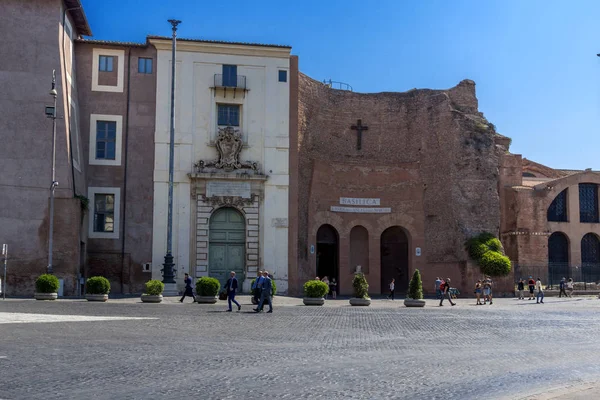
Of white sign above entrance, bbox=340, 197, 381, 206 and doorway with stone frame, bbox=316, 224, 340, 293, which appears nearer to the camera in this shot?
white sign above entrance, bbox=340, 197, 381, 206

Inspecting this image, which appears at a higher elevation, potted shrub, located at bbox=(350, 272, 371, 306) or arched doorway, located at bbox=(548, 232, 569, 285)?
arched doorway, located at bbox=(548, 232, 569, 285)

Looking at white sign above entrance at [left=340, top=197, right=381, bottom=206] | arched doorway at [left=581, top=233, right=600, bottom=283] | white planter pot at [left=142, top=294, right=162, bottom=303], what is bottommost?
white planter pot at [left=142, top=294, right=162, bottom=303]

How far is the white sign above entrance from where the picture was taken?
145 feet

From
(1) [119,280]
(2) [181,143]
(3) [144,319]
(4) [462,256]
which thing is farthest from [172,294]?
(4) [462,256]

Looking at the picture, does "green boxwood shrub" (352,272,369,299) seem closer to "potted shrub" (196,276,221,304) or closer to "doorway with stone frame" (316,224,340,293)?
Result: "potted shrub" (196,276,221,304)

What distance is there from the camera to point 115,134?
39719mm

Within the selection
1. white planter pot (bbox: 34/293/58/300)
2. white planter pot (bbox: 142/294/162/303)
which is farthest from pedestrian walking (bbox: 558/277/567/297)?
white planter pot (bbox: 34/293/58/300)

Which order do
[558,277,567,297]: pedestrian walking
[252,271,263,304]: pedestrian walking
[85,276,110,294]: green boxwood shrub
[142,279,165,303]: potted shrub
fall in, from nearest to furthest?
[252,271,263,304]: pedestrian walking
[85,276,110,294]: green boxwood shrub
[142,279,165,303]: potted shrub
[558,277,567,297]: pedestrian walking

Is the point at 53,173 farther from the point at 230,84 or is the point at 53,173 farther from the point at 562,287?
the point at 562,287

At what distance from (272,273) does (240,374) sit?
28.9m

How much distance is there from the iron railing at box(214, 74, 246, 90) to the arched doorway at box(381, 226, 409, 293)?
13.3 metres

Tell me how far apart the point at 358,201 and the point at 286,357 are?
3111 centimetres

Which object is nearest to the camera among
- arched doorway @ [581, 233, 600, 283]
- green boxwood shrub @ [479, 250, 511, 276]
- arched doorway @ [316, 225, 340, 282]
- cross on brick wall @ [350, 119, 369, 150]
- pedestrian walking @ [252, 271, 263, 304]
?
pedestrian walking @ [252, 271, 263, 304]

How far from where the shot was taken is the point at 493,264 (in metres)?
42.8
